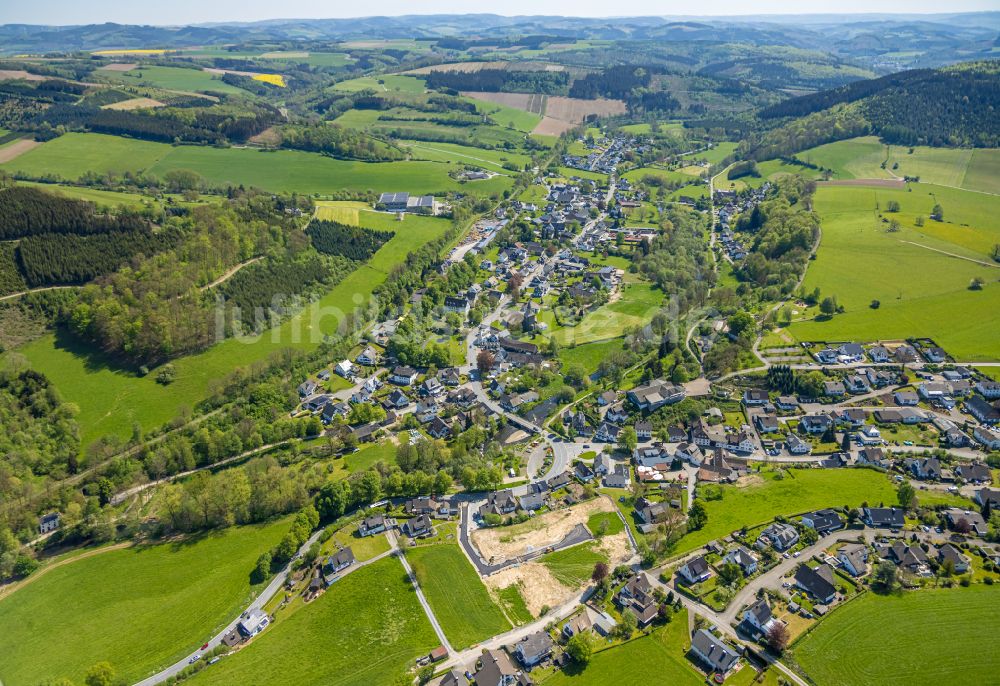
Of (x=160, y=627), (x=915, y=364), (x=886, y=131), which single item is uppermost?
(x=886, y=131)

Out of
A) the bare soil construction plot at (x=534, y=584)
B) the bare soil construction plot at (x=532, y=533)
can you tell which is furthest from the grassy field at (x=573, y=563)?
the bare soil construction plot at (x=532, y=533)

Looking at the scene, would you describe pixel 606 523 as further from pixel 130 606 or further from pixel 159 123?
pixel 159 123

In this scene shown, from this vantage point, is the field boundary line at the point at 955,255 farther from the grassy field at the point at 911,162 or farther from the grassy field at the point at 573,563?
the grassy field at the point at 573,563

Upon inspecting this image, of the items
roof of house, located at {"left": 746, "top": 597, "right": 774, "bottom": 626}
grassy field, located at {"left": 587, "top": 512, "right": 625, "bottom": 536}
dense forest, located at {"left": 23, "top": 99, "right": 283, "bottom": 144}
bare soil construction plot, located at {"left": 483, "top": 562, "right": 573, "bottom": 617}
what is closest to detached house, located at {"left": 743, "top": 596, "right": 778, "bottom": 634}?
roof of house, located at {"left": 746, "top": 597, "right": 774, "bottom": 626}

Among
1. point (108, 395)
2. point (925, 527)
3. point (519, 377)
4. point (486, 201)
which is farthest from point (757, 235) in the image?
point (108, 395)

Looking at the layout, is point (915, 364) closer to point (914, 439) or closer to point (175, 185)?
point (914, 439)

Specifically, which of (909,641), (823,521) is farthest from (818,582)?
(823,521)
